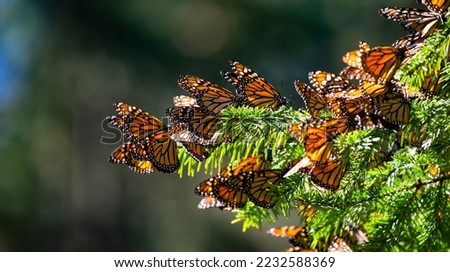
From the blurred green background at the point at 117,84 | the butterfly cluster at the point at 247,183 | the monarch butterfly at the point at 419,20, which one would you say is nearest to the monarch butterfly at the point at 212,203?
the butterfly cluster at the point at 247,183

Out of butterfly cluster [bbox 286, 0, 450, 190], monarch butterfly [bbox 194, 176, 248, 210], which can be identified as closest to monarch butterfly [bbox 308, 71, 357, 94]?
butterfly cluster [bbox 286, 0, 450, 190]

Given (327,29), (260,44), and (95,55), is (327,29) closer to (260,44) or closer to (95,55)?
(260,44)

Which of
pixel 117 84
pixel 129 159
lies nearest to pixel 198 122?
pixel 129 159

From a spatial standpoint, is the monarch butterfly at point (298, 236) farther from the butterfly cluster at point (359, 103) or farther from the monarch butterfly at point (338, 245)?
the butterfly cluster at point (359, 103)

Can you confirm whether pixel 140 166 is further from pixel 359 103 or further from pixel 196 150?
pixel 359 103
